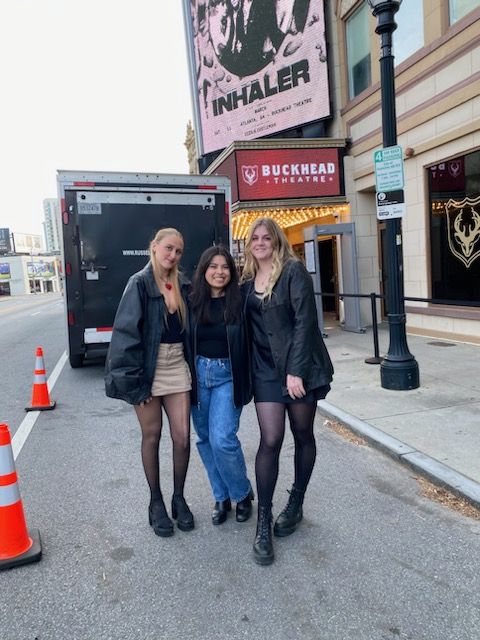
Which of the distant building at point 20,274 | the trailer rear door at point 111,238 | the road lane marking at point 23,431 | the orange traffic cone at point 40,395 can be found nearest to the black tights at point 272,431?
the road lane marking at point 23,431

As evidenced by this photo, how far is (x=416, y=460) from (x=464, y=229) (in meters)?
5.98

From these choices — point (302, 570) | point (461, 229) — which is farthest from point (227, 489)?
point (461, 229)

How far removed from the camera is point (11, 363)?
1043 cm

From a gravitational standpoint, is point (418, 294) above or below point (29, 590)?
above

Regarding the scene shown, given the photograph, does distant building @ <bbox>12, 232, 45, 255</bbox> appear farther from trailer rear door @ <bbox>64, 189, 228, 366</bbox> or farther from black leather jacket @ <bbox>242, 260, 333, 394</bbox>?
black leather jacket @ <bbox>242, 260, 333, 394</bbox>

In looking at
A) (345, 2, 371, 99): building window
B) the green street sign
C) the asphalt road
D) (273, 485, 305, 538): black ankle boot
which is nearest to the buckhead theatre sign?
(345, 2, 371, 99): building window

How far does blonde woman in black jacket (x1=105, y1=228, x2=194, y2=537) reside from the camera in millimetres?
3014

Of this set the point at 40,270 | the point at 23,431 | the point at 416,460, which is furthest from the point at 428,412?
the point at 40,270

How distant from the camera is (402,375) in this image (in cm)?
619

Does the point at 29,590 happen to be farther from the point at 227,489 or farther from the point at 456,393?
the point at 456,393

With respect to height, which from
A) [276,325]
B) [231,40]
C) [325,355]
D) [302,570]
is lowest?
[302,570]

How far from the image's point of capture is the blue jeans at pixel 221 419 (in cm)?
320

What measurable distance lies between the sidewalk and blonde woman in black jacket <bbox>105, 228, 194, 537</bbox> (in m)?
1.95

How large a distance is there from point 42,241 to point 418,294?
546ft
